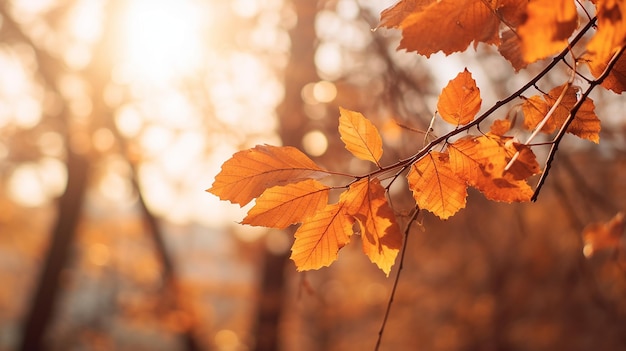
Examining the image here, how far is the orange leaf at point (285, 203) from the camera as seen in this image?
61 cm

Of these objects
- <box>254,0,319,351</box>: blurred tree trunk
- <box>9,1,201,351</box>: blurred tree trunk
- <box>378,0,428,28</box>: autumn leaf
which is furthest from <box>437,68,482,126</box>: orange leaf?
<box>9,1,201,351</box>: blurred tree trunk

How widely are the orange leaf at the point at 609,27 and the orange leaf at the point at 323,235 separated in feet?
1.05

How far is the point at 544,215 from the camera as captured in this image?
6.18 m

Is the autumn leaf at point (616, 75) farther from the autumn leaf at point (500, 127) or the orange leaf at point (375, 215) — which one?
the orange leaf at point (375, 215)

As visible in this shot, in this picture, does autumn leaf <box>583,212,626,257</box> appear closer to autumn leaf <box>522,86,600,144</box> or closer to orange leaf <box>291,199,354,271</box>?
autumn leaf <box>522,86,600,144</box>

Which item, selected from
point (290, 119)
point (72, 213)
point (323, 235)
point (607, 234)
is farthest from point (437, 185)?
point (72, 213)

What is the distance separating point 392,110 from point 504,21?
1.35 m

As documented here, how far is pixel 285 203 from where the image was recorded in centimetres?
61

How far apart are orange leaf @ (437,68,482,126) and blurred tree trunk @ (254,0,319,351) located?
6.12ft

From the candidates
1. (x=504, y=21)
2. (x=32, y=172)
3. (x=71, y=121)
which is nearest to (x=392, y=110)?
(x=504, y=21)

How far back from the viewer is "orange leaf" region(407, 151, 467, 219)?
0.63 m

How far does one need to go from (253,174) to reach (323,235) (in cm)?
12

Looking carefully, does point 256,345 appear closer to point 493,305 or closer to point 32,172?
point 493,305

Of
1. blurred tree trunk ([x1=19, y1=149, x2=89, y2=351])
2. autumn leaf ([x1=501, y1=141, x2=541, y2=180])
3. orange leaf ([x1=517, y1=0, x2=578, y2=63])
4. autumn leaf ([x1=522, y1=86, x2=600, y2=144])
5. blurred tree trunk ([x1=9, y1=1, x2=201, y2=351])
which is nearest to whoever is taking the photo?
orange leaf ([x1=517, y1=0, x2=578, y2=63])
